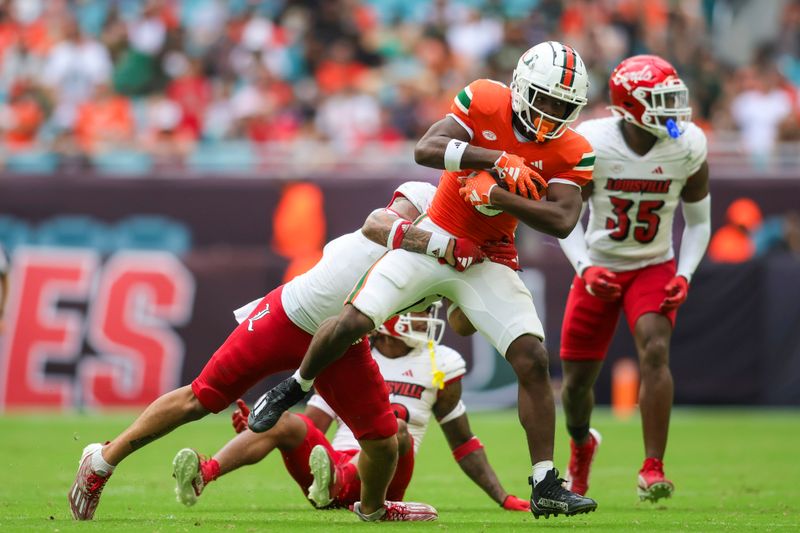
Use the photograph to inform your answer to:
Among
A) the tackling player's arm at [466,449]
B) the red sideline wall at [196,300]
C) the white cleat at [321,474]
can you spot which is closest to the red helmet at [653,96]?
the tackling player's arm at [466,449]

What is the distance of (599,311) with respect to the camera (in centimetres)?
830

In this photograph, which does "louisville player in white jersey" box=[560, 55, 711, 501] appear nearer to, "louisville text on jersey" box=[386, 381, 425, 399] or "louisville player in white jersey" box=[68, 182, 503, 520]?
"louisville text on jersey" box=[386, 381, 425, 399]

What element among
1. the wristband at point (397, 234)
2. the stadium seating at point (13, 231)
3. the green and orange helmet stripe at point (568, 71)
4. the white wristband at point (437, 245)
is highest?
the stadium seating at point (13, 231)

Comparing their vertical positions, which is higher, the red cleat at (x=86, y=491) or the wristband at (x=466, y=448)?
the wristband at (x=466, y=448)

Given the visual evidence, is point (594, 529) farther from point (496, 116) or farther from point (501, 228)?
point (496, 116)

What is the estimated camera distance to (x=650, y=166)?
8.23m

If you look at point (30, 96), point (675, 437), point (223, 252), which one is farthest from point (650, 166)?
point (30, 96)

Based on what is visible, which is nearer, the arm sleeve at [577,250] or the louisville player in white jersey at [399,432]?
the louisville player in white jersey at [399,432]

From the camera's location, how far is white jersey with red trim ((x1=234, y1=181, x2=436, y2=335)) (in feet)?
21.5

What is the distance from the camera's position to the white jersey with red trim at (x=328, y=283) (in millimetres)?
6555

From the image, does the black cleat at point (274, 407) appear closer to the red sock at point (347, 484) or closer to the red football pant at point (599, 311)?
the red sock at point (347, 484)

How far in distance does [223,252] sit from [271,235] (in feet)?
2.78

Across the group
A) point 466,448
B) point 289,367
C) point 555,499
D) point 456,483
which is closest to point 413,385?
point 466,448

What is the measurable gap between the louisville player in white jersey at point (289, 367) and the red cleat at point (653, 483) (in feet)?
5.29
